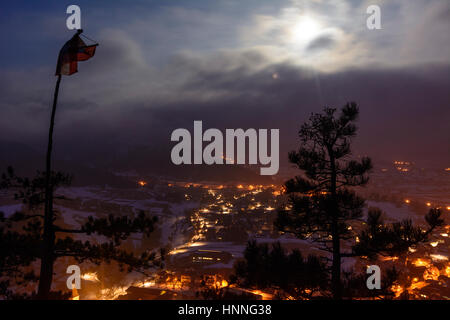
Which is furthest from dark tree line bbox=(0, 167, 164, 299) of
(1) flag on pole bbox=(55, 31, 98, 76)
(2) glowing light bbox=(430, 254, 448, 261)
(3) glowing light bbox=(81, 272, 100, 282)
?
(2) glowing light bbox=(430, 254, 448, 261)

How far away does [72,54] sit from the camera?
31.4ft

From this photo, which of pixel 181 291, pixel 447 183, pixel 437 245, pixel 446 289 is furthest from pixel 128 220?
pixel 447 183

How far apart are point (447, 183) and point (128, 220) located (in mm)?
200920

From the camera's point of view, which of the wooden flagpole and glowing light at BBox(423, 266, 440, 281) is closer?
the wooden flagpole

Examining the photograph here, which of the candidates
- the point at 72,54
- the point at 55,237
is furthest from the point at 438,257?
the point at 72,54

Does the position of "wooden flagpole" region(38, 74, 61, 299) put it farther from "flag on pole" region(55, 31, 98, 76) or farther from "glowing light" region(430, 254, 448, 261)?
"glowing light" region(430, 254, 448, 261)

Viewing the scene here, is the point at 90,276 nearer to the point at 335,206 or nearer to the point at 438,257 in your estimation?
the point at 335,206

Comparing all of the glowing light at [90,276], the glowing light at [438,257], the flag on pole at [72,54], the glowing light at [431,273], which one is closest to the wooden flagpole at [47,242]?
the flag on pole at [72,54]

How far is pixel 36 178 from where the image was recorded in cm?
982

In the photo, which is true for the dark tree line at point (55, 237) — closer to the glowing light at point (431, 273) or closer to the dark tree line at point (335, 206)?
the dark tree line at point (335, 206)

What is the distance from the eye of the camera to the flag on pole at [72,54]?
9.37 metres

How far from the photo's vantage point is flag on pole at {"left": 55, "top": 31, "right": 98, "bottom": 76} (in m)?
9.37

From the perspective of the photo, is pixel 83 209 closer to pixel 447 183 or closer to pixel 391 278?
pixel 391 278
